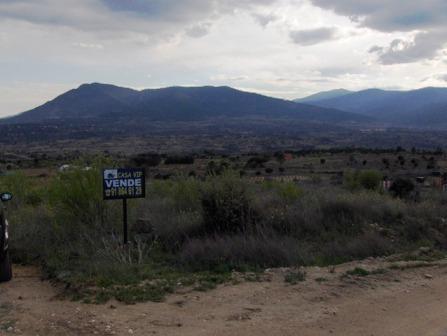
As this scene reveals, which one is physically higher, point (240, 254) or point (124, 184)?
point (124, 184)

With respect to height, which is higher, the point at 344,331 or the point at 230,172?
the point at 230,172

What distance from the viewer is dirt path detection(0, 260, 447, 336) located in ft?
22.4

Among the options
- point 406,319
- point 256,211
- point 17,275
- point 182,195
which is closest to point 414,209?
point 256,211

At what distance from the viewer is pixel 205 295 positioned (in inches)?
323

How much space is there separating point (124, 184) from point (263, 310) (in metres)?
4.45

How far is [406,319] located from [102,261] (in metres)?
4.89

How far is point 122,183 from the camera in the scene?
10.9m

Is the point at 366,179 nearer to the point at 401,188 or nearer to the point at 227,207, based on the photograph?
the point at 401,188

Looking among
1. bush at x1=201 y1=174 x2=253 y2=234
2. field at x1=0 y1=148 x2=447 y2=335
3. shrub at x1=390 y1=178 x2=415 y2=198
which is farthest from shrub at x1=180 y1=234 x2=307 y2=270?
shrub at x1=390 y1=178 x2=415 y2=198

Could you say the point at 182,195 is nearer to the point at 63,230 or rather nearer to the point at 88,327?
the point at 63,230

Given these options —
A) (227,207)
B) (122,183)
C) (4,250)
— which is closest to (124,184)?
(122,183)

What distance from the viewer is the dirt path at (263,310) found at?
6.82 metres

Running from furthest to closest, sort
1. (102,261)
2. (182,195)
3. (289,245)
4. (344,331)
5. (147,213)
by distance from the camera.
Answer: (182,195)
(147,213)
(289,245)
(102,261)
(344,331)

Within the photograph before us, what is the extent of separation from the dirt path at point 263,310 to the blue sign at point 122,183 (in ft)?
7.48
